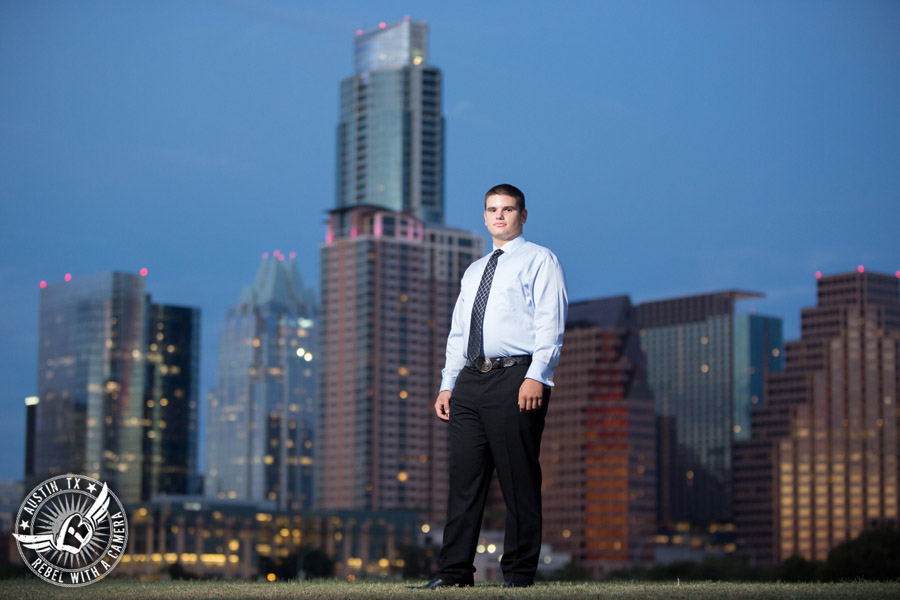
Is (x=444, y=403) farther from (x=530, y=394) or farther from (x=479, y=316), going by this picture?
(x=530, y=394)

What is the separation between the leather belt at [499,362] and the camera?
11.3 meters

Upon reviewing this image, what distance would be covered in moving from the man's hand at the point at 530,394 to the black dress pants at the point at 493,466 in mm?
144

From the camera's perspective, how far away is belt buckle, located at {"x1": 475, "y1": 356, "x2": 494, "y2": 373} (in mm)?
11359

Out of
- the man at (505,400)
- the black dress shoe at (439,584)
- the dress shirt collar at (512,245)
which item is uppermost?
the dress shirt collar at (512,245)

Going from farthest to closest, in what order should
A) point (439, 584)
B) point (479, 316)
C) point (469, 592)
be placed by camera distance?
point (479, 316), point (439, 584), point (469, 592)

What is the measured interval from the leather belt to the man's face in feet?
3.12

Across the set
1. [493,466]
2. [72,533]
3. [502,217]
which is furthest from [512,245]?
[72,533]

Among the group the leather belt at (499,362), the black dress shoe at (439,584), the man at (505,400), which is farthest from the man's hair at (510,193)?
the black dress shoe at (439,584)

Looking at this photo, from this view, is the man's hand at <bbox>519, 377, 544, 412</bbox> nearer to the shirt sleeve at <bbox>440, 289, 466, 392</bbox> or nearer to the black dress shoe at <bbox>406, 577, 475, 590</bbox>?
the shirt sleeve at <bbox>440, 289, 466, 392</bbox>

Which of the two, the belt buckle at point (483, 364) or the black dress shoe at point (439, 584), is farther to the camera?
the belt buckle at point (483, 364)

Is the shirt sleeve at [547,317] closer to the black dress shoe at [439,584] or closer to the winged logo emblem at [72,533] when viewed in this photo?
the black dress shoe at [439,584]

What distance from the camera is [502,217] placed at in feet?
38.1

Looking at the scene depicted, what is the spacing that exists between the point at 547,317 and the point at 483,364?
0.62m

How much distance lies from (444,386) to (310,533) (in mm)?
170992
